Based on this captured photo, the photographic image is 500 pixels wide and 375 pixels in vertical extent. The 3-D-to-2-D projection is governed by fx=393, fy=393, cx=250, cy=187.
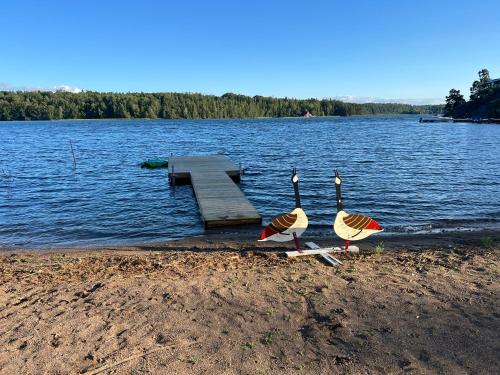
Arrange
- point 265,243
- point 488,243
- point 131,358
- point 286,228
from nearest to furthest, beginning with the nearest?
point 131,358 → point 286,228 → point 488,243 → point 265,243

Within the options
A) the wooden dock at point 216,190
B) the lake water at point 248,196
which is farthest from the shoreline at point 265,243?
the wooden dock at point 216,190

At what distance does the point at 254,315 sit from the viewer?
610 centimetres

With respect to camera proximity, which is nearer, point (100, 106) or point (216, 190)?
point (216, 190)

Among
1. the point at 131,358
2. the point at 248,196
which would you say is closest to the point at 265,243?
the point at 131,358

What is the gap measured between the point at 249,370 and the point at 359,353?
56.9 inches

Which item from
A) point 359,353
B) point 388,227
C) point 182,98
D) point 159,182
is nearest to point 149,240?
point 388,227

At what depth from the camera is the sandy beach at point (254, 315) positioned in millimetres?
4875

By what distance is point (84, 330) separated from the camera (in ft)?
18.9

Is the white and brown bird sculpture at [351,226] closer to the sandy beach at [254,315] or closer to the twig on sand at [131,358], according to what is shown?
the sandy beach at [254,315]

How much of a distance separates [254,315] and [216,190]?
1292 cm

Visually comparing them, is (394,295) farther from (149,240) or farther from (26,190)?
(26,190)

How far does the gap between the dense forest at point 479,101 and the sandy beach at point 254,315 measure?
124 m

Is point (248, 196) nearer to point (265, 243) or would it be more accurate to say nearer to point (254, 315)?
point (265, 243)

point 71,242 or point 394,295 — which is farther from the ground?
point 394,295
